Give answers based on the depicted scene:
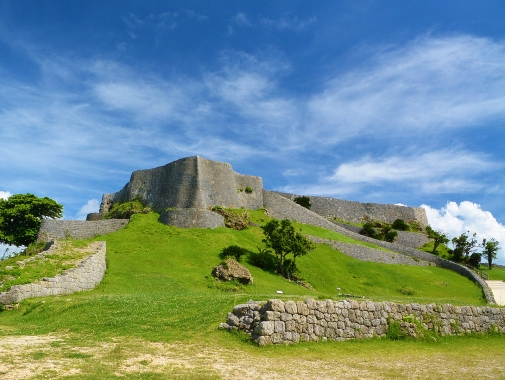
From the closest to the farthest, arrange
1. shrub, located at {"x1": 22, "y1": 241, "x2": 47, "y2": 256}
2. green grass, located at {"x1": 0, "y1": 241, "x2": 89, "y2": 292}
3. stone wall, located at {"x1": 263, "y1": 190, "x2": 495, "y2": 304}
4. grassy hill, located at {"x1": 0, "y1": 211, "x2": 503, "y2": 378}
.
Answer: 1. grassy hill, located at {"x1": 0, "y1": 211, "x2": 503, "y2": 378}
2. green grass, located at {"x1": 0, "y1": 241, "x2": 89, "y2": 292}
3. shrub, located at {"x1": 22, "y1": 241, "x2": 47, "y2": 256}
4. stone wall, located at {"x1": 263, "y1": 190, "x2": 495, "y2": 304}

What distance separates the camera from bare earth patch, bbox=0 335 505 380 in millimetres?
8867

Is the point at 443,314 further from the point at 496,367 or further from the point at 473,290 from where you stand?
the point at 473,290

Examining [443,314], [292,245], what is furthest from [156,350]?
[292,245]

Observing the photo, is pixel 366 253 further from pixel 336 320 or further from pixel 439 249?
pixel 336 320

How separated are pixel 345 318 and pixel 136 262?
811 inches

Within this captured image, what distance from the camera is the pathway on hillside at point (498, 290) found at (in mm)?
37447

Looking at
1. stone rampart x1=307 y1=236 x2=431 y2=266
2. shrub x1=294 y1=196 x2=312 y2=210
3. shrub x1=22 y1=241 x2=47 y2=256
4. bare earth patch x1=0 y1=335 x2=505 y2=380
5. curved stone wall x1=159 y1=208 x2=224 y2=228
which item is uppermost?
shrub x1=294 y1=196 x2=312 y2=210

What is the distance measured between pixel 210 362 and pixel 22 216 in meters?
41.4

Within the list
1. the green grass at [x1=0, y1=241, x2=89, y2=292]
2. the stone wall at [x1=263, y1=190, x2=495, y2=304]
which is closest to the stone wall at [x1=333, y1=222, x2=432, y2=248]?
the stone wall at [x1=263, y1=190, x2=495, y2=304]

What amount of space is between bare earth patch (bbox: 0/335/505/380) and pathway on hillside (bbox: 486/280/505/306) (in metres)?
29.6

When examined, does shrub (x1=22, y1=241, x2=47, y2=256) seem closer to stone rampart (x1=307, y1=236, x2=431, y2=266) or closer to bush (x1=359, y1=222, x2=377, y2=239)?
stone rampart (x1=307, y1=236, x2=431, y2=266)

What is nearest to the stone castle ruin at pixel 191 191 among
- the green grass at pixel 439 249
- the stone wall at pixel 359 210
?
the stone wall at pixel 359 210

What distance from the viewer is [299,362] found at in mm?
10508

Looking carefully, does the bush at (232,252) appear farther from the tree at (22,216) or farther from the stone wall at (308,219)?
the stone wall at (308,219)
